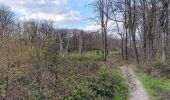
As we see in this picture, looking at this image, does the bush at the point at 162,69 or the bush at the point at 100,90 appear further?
the bush at the point at 162,69

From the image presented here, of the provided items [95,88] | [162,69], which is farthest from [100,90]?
[162,69]

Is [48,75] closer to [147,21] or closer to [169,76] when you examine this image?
[169,76]

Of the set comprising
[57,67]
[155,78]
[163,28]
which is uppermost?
[163,28]

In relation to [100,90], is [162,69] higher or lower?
lower

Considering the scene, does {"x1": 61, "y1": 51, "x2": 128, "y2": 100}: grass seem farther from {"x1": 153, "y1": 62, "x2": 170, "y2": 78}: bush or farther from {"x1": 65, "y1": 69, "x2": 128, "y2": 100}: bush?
{"x1": 153, "y1": 62, "x2": 170, "y2": 78}: bush

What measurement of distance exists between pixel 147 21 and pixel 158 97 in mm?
30827

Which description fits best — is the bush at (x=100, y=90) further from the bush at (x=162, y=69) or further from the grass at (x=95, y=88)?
the bush at (x=162, y=69)

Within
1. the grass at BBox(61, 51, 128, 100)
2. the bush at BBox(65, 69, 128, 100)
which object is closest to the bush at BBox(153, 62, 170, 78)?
the bush at BBox(65, 69, 128, 100)

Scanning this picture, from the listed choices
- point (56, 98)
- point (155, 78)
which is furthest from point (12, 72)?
point (155, 78)

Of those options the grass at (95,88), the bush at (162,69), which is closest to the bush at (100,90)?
the grass at (95,88)

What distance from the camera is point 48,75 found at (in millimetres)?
16172

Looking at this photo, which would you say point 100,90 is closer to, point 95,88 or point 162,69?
point 95,88

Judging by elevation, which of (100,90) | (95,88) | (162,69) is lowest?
(162,69)

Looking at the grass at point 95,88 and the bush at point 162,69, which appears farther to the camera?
the bush at point 162,69
